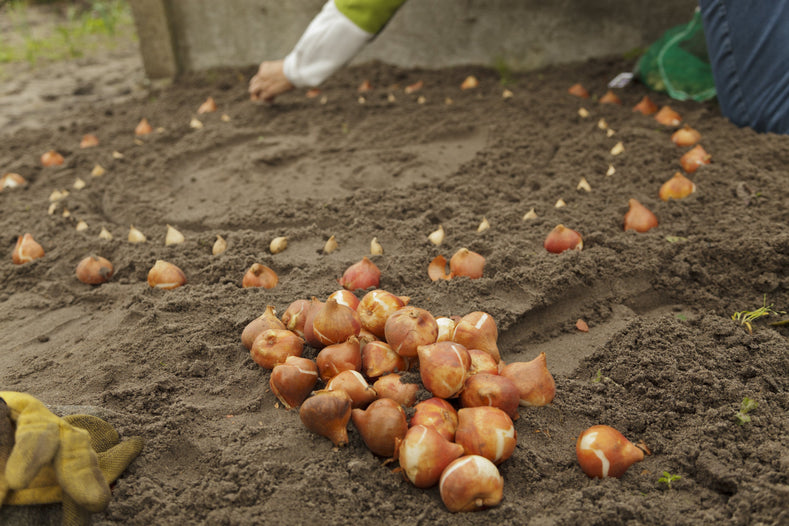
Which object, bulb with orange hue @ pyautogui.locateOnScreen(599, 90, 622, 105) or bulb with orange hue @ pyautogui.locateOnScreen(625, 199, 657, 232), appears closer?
bulb with orange hue @ pyautogui.locateOnScreen(625, 199, 657, 232)

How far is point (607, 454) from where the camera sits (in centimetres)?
143

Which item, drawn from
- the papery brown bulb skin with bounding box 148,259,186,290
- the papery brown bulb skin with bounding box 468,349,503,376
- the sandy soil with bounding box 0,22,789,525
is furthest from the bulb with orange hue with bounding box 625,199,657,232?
the papery brown bulb skin with bounding box 148,259,186,290

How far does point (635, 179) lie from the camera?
110 inches

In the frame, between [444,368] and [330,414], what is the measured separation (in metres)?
0.30

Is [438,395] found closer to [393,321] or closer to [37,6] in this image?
[393,321]

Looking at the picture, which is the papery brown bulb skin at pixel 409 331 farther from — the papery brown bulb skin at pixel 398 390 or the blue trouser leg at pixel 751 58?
the blue trouser leg at pixel 751 58

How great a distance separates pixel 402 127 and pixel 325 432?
2.43 metres

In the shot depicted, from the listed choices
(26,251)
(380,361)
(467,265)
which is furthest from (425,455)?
(26,251)

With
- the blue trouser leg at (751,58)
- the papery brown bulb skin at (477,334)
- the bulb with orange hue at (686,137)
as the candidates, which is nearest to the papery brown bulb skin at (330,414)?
the papery brown bulb skin at (477,334)

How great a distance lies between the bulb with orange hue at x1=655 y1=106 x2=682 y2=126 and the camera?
330cm

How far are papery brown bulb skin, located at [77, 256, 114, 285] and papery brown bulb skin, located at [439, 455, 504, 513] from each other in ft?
5.32

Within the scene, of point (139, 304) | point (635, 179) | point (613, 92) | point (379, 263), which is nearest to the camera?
point (139, 304)

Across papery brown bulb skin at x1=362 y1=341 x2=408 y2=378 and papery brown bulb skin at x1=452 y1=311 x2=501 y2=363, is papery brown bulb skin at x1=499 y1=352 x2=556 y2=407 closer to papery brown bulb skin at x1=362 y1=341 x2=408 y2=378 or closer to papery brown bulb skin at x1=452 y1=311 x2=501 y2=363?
papery brown bulb skin at x1=452 y1=311 x2=501 y2=363

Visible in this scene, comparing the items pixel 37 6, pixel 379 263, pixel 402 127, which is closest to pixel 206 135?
pixel 402 127
